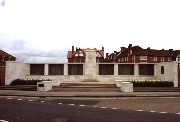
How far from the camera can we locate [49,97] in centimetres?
1825

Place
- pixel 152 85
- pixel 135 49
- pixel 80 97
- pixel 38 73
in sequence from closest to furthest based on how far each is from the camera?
pixel 80 97 < pixel 152 85 < pixel 38 73 < pixel 135 49

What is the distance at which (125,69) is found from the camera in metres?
33.9

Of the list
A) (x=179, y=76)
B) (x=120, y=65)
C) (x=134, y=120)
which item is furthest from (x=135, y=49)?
(x=134, y=120)

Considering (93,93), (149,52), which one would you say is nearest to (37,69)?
(93,93)

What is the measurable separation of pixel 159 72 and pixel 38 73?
Result: 18727 mm

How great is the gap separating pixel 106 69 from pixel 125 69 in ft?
9.75

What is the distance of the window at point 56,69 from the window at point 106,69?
20.4 feet

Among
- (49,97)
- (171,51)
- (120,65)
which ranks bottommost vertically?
(49,97)

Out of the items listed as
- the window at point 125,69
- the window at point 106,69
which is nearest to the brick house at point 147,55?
the window at point 125,69

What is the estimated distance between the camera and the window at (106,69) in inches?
1340

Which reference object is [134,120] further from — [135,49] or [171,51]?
[171,51]

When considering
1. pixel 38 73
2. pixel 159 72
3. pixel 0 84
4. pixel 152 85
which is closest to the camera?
pixel 152 85

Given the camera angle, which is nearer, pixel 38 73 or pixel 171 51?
pixel 38 73

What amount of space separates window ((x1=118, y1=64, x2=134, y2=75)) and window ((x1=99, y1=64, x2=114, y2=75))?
4.12 feet
